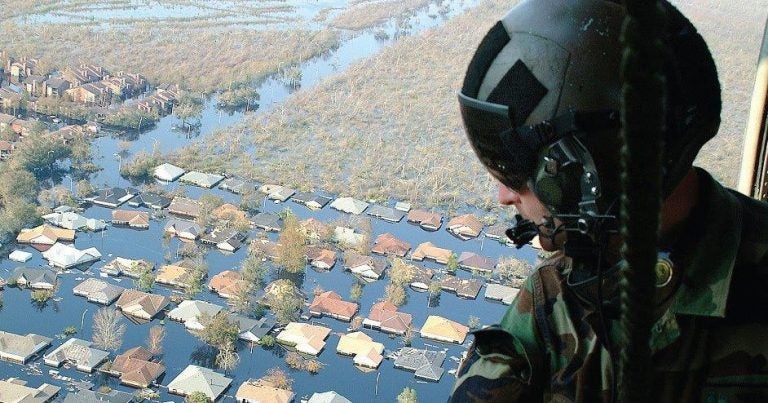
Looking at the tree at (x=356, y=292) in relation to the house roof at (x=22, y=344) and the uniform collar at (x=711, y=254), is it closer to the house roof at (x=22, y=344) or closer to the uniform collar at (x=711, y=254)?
the house roof at (x=22, y=344)

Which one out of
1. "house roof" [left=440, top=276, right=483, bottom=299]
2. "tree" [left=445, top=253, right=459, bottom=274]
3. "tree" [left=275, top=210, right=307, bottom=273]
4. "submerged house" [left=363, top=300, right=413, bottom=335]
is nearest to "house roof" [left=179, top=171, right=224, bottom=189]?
"tree" [left=275, top=210, right=307, bottom=273]

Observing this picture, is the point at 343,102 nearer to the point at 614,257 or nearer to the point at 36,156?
the point at 36,156

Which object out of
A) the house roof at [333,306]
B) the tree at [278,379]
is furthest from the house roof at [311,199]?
the tree at [278,379]

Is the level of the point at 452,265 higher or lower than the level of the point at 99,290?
lower

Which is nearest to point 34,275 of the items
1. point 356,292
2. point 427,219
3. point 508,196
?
point 356,292

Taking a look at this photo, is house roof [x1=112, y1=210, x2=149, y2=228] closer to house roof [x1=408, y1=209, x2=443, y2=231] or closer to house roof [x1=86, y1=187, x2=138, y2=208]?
house roof [x1=86, y1=187, x2=138, y2=208]

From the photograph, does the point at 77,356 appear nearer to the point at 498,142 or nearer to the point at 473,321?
the point at 473,321

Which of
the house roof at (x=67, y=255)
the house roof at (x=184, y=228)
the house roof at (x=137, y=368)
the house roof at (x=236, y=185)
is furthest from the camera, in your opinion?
the house roof at (x=236, y=185)

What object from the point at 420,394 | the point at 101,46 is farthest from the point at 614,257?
the point at 101,46
